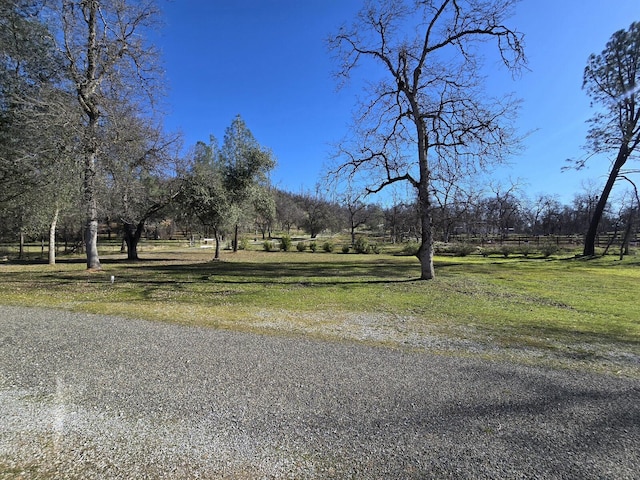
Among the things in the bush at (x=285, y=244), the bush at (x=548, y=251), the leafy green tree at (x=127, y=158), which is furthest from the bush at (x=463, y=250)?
the leafy green tree at (x=127, y=158)

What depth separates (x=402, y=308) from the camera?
7.84 metres

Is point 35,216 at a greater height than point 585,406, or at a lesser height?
greater

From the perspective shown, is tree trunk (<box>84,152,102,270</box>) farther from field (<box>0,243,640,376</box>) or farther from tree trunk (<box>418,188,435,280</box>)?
tree trunk (<box>418,188,435,280</box>)

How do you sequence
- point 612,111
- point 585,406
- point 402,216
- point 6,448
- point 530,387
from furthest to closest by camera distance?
point 402,216 < point 612,111 < point 530,387 < point 585,406 < point 6,448

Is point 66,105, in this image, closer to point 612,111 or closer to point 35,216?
point 35,216

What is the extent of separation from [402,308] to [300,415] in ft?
17.8

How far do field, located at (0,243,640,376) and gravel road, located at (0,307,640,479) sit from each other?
1.01 m

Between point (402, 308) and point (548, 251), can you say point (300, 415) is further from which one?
point (548, 251)

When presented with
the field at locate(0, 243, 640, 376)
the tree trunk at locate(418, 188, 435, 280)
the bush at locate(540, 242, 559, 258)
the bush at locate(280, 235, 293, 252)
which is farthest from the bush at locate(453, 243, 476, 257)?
the tree trunk at locate(418, 188, 435, 280)

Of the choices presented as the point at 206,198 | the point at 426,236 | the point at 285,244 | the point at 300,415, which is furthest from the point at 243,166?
the point at 300,415

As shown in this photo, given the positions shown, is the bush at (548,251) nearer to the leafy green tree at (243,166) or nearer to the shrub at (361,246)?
the shrub at (361,246)

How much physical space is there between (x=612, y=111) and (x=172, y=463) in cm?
3179

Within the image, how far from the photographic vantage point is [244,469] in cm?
220

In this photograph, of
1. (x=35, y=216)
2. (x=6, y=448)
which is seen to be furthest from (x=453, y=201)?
(x=35, y=216)
